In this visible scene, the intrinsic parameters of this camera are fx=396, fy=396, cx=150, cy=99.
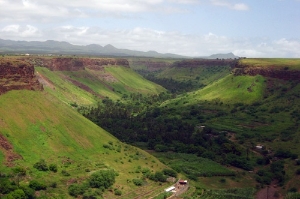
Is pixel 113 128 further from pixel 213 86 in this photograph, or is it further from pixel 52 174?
pixel 213 86

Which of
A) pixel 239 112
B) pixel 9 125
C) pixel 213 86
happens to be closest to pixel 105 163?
pixel 9 125

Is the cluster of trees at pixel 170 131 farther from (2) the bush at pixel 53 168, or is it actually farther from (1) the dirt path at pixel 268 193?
(2) the bush at pixel 53 168

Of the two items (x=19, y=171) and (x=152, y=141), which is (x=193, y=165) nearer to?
(x=152, y=141)

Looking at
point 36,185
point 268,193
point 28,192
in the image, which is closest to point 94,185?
point 36,185

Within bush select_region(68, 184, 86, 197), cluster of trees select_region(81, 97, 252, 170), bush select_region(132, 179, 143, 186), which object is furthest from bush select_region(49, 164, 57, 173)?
cluster of trees select_region(81, 97, 252, 170)

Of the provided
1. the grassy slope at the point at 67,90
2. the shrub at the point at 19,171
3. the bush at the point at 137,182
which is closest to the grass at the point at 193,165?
the bush at the point at 137,182

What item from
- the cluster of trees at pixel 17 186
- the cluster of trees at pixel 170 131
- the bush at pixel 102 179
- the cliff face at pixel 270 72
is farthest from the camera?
the cliff face at pixel 270 72

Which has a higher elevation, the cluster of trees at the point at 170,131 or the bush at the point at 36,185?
the bush at the point at 36,185
